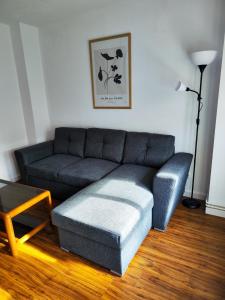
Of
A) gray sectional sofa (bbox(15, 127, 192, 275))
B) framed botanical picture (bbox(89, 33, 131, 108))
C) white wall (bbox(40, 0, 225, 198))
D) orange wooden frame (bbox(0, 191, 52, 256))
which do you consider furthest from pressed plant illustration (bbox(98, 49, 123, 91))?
orange wooden frame (bbox(0, 191, 52, 256))

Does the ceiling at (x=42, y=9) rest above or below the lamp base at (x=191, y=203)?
above

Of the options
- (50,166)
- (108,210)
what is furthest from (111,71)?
(108,210)

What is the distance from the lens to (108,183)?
215 cm

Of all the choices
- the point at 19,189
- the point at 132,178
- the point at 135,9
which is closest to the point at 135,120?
the point at 132,178

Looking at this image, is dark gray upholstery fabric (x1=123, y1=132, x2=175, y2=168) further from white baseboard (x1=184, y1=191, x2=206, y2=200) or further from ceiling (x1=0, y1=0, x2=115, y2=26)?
ceiling (x1=0, y1=0, x2=115, y2=26)

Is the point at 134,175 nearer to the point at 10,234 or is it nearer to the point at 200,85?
the point at 200,85

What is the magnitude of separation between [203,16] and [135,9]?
A: 2.57ft

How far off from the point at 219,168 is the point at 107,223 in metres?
1.33

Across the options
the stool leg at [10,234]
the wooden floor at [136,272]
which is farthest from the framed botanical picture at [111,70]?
the stool leg at [10,234]

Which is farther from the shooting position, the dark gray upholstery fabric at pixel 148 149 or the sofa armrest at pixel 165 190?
the dark gray upholstery fabric at pixel 148 149

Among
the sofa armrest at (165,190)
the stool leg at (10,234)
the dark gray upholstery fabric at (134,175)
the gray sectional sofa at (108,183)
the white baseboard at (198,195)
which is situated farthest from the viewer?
the white baseboard at (198,195)

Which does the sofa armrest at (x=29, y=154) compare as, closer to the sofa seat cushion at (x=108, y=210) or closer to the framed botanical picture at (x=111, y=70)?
the framed botanical picture at (x=111, y=70)

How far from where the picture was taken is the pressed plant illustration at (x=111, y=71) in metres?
2.74

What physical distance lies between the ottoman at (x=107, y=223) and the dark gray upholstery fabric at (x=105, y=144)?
84cm
